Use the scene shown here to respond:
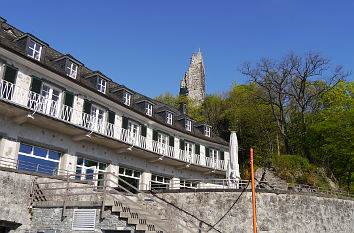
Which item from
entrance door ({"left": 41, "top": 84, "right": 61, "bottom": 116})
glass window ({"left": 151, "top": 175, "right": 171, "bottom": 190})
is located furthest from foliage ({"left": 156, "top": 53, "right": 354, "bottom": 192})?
entrance door ({"left": 41, "top": 84, "right": 61, "bottom": 116})

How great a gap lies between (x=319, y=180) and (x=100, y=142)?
651 inches

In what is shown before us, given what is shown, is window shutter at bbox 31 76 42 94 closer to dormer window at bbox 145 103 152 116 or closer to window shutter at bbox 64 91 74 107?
window shutter at bbox 64 91 74 107

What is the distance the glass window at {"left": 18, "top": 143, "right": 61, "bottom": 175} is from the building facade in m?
0.04

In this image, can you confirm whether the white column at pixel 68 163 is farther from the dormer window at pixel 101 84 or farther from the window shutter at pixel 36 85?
the dormer window at pixel 101 84

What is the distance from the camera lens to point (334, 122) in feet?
91.2

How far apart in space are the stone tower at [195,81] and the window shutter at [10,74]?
37.9 metres

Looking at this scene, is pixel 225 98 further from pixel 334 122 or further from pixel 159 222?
pixel 159 222

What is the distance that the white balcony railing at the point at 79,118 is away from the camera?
51.2 ft

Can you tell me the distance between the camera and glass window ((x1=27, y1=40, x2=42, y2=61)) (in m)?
17.4

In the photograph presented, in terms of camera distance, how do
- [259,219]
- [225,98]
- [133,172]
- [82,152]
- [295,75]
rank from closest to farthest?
[259,219] → [82,152] → [133,172] → [295,75] → [225,98]

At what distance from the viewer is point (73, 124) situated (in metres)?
17.5

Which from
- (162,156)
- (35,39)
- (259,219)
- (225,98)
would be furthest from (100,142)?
(225,98)

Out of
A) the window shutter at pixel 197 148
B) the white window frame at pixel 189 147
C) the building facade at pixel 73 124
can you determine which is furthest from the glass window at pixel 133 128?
the window shutter at pixel 197 148

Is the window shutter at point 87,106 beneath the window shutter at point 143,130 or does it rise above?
above
